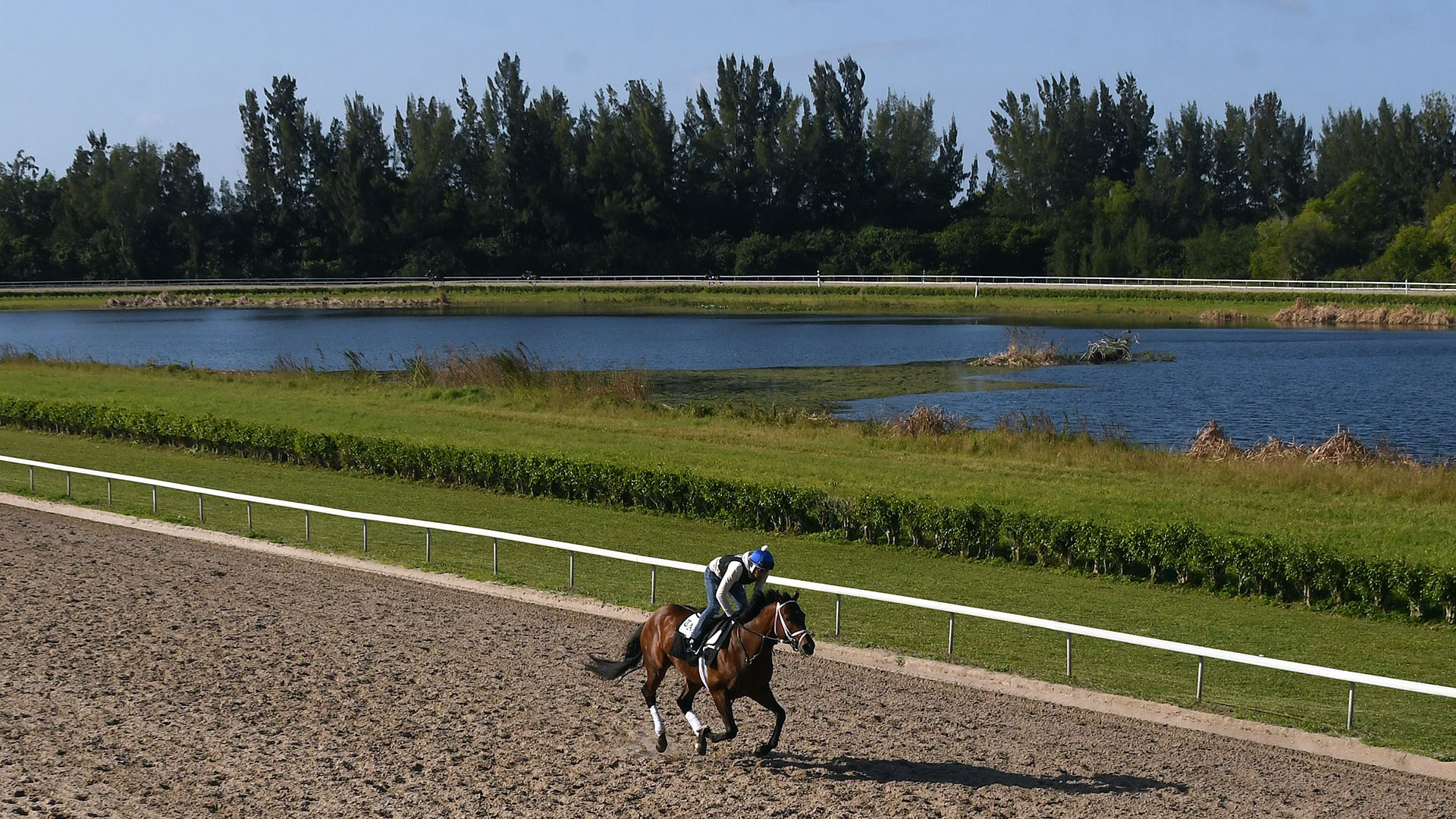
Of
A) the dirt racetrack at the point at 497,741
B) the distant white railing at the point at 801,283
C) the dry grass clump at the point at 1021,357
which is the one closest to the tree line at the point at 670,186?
the distant white railing at the point at 801,283

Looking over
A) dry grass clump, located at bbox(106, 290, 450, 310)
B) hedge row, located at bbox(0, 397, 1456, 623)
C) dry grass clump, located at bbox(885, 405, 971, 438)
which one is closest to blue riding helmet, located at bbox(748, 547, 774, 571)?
hedge row, located at bbox(0, 397, 1456, 623)

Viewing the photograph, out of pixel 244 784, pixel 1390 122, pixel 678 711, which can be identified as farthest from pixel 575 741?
pixel 1390 122

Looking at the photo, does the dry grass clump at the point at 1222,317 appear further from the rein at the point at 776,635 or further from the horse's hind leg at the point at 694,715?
the rein at the point at 776,635

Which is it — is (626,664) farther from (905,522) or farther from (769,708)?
(905,522)

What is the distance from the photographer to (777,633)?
9.45 m

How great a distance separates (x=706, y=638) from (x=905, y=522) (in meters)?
10.6

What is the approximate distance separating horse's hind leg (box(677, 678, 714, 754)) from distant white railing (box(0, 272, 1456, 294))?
77.8 meters

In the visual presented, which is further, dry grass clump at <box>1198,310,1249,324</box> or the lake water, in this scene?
dry grass clump at <box>1198,310,1249,324</box>

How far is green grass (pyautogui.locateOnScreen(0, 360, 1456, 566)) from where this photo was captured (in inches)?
826

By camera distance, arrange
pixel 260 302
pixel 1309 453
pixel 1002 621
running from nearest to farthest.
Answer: pixel 1002 621, pixel 1309 453, pixel 260 302

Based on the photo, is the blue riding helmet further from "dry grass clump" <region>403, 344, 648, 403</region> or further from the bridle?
"dry grass clump" <region>403, 344, 648, 403</region>

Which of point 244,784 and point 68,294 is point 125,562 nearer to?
point 244,784

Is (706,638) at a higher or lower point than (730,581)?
lower

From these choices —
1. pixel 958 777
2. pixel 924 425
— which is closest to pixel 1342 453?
pixel 924 425
